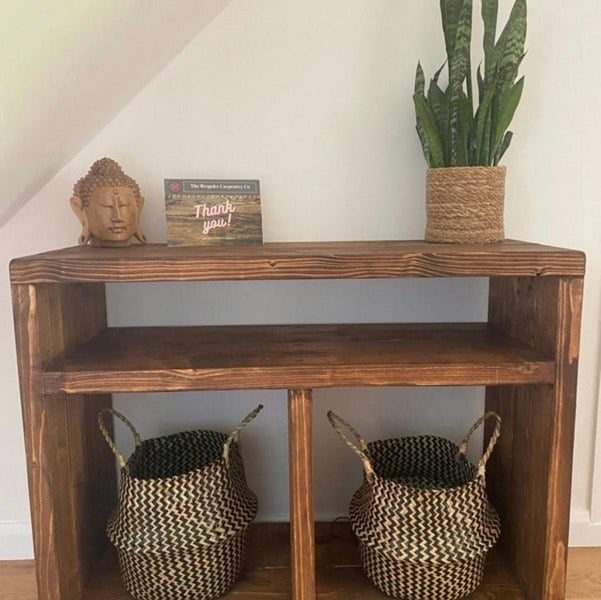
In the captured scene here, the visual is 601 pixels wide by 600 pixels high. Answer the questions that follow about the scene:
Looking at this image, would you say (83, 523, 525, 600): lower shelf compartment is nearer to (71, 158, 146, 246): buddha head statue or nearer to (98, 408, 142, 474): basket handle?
(98, 408, 142, 474): basket handle

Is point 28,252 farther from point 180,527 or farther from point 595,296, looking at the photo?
point 595,296

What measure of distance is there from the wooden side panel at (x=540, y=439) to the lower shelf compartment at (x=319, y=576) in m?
0.06

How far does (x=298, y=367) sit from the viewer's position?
1.04 m

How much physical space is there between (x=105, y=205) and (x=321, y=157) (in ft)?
1.74

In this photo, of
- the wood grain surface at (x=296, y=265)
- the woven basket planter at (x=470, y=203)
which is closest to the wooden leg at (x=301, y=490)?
the wood grain surface at (x=296, y=265)

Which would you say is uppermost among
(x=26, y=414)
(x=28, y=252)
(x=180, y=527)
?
(x=28, y=252)

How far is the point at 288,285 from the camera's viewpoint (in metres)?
1.42

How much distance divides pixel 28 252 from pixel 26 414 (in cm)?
51

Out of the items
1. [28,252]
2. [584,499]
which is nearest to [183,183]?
[28,252]

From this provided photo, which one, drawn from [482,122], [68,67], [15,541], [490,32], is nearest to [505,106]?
[482,122]

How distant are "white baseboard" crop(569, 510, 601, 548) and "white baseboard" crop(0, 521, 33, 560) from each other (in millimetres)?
1472

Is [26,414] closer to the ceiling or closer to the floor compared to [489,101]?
closer to the floor

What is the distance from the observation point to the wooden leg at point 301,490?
3.43 feet

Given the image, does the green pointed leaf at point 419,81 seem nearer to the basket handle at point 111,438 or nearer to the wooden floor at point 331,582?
the basket handle at point 111,438
